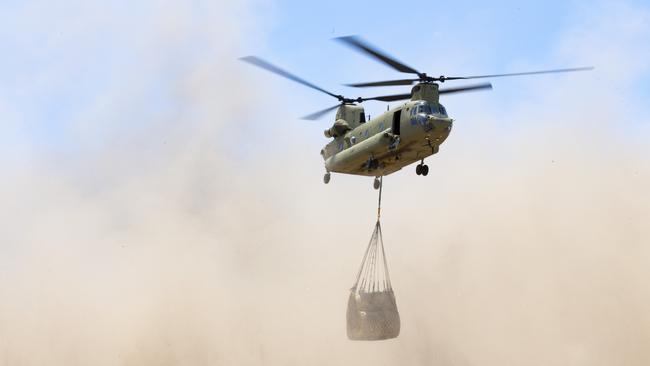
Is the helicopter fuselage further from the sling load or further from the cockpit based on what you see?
the sling load

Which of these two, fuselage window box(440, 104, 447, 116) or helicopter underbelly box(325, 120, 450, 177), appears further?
fuselage window box(440, 104, 447, 116)

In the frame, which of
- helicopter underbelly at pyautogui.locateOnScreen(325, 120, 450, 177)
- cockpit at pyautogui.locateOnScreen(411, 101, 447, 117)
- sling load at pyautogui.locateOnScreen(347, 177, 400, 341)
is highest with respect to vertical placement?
cockpit at pyautogui.locateOnScreen(411, 101, 447, 117)

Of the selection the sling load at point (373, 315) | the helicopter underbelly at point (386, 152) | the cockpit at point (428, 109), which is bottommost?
the sling load at point (373, 315)

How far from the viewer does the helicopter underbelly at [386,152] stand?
30.6m

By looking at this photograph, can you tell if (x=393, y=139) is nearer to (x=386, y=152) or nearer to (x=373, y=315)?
(x=386, y=152)

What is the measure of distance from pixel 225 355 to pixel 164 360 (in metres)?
4.57

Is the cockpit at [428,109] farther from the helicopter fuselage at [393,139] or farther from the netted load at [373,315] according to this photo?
the netted load at [373,315]

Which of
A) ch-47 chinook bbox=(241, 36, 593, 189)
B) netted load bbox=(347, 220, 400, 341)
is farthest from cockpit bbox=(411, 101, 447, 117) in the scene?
netted load bbox=(347, 220, 400, 341)

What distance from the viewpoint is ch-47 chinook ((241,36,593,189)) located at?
3038 centimetres

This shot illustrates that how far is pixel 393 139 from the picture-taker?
3138 cm

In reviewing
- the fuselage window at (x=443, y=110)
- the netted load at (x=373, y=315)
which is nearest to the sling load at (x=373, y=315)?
the netted load at (x=373, y=315)

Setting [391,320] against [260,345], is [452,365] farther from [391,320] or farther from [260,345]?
[391,320]

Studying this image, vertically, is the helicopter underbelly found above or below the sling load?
above

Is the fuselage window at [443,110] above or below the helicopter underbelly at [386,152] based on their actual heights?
above
